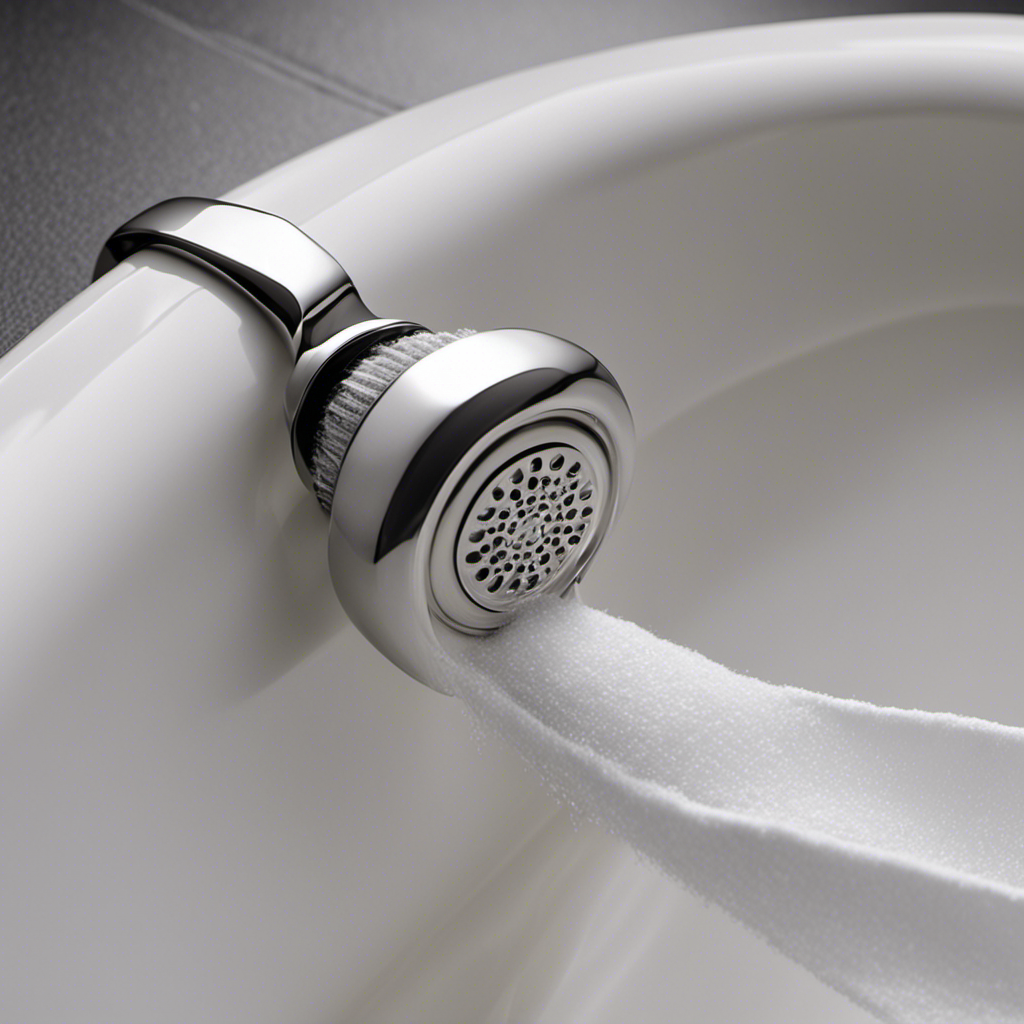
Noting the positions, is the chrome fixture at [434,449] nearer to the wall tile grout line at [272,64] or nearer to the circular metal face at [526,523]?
the circular metal face at [526,523]

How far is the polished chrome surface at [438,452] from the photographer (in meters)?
0.26

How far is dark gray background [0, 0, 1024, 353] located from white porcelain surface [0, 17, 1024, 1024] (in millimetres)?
179

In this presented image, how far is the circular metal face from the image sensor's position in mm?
283

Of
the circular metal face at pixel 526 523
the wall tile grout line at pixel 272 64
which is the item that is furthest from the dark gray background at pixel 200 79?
the circular metal face at pixel 526 523

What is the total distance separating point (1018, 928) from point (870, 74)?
332mm

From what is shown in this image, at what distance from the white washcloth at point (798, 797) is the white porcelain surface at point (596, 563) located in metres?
0.06

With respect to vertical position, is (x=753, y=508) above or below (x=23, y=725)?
below

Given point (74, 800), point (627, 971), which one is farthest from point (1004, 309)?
point (74, 800)

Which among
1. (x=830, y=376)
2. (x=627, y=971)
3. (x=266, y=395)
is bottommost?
(x=627, y=971)

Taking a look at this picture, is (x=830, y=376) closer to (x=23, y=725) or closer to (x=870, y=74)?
(x=870, y=74)

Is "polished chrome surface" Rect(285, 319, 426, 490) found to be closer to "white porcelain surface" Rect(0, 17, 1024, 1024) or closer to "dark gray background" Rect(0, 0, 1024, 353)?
"white porcelain surface" Rect(0, 17, 1024, 1024)

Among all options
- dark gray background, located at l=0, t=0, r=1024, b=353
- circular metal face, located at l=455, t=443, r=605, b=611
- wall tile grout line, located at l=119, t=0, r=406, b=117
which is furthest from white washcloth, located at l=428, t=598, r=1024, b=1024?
wall tile grout line, located at l=119, t=0, r=406, b=117

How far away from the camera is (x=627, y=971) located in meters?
0.40

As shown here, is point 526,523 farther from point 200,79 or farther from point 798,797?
point 200,79
